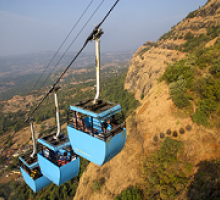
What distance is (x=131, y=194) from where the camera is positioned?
15250mm

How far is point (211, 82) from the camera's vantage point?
16.5 meters

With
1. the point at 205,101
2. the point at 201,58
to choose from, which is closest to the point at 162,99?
the point at 205,101

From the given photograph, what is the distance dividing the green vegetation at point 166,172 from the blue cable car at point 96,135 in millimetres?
11370

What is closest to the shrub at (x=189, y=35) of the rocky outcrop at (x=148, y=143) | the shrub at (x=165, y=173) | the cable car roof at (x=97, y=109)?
the rocky outcrop at (x=148, y=143)

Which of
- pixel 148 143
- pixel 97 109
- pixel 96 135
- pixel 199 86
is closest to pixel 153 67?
pixel 199 86

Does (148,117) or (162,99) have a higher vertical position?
(162,99)

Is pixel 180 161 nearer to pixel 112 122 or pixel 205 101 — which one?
pixel 205 101

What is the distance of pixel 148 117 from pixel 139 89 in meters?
31.6

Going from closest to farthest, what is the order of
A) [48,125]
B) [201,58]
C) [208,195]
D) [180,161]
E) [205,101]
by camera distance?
[208,195] < [180,161] < [205,101] < [201,58] < [48,125]

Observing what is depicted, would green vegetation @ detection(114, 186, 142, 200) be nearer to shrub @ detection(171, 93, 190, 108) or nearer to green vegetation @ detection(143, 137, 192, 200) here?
green vegetation @ detection(143, 137, 192, 200)

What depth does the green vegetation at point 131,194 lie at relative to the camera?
48.6ft

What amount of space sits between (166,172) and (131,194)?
4.33 m

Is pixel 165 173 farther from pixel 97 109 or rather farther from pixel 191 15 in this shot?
pixel 191 15

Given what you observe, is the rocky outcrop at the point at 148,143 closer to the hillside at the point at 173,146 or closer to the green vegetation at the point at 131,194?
the hillside at the point at 173,146
